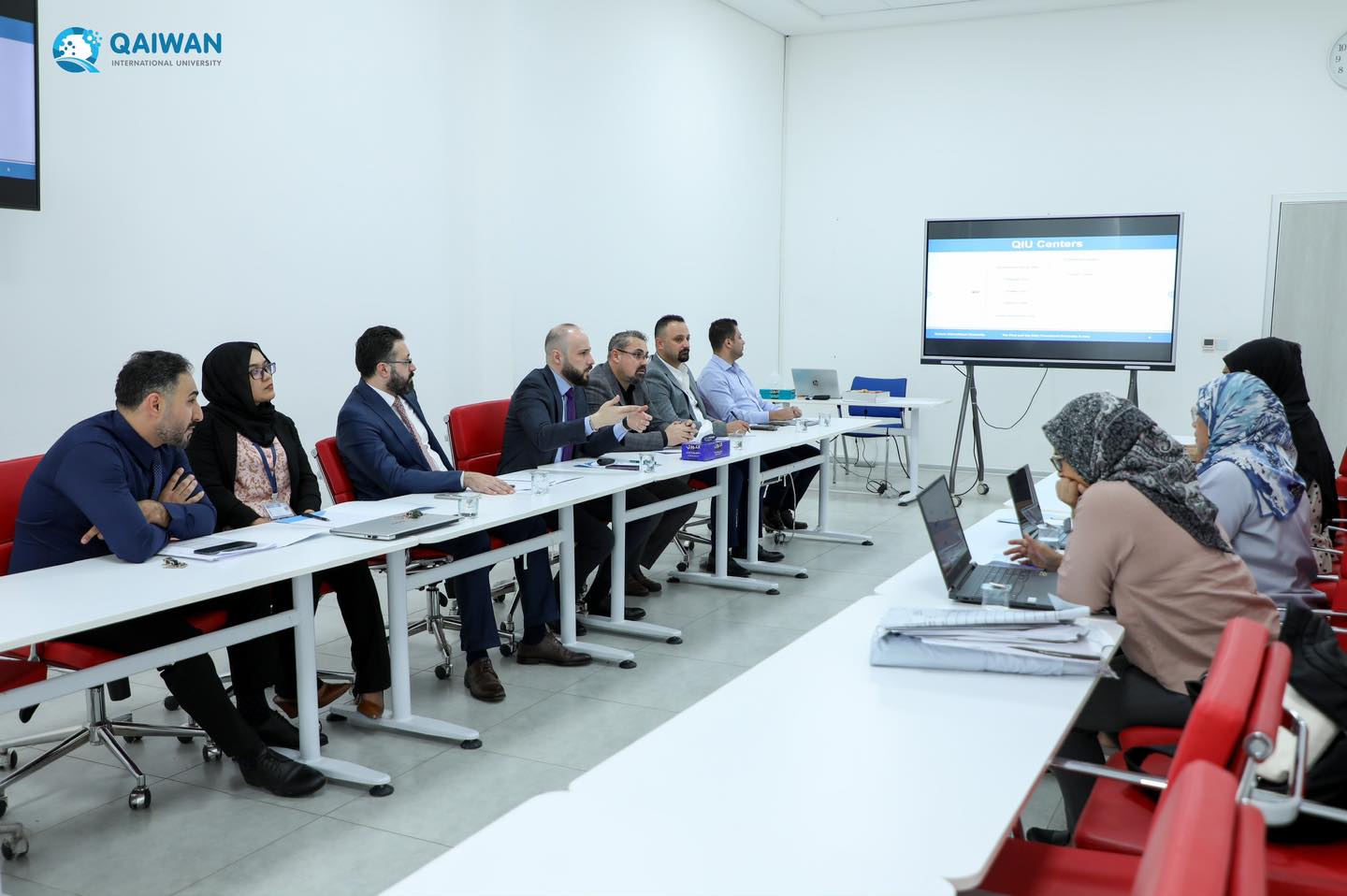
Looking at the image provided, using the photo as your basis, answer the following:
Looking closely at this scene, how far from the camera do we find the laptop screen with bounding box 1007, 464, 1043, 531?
136 inches

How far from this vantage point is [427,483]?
389 centimetres

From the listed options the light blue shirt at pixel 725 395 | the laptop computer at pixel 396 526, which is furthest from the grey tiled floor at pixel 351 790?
the light blue shirt at pixel 725 395

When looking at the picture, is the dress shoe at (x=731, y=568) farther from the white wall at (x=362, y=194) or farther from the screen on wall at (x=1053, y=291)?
the screen on wall at (x=1053, y=291)

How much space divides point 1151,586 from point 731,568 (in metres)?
3.45

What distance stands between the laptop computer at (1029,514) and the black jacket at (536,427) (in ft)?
6.00

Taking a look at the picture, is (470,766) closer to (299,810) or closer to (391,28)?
(299,810)

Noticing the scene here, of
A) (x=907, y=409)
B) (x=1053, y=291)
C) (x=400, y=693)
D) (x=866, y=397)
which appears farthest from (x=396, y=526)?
(x=1053, y=291)

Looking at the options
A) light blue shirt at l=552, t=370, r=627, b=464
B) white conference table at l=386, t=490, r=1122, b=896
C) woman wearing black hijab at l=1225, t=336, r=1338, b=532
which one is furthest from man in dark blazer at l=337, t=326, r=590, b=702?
woman wearing black hijab at l=1225, t=336, r=1338, b=532

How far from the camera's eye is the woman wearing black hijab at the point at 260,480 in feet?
11.5

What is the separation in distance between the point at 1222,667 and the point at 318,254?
15.4ft

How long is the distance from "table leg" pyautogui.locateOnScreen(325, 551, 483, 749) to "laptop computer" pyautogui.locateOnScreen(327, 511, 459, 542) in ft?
0.31

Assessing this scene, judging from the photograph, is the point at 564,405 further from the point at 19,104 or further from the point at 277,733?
the point at 19,104

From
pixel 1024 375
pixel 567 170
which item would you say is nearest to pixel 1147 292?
pixel 1024 375

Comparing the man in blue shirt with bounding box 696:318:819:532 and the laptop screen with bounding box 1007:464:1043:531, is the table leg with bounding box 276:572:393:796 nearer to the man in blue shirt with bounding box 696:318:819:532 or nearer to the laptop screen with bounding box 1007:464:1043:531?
the laptop screen with bounding box 1007:464:1043:531
